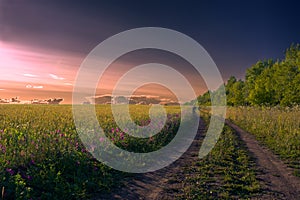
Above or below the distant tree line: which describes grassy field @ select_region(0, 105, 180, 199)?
below

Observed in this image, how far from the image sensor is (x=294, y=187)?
740cm

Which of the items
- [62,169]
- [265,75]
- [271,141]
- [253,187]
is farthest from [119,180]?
[265,75]

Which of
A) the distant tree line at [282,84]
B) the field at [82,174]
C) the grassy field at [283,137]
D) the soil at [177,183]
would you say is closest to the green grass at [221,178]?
the field at [82,174]

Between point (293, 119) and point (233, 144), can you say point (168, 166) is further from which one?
point (293, 119)

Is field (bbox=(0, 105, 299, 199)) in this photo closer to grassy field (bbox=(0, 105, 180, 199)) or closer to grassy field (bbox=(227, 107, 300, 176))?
grassy field (bbox=(0, 105, 180, 199))

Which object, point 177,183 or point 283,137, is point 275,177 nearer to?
point 177,183

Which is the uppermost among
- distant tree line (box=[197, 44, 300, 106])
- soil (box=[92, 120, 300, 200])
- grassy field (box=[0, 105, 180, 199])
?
distant tree line (box=[197, 44, 300, 106])

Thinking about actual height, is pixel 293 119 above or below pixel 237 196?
above

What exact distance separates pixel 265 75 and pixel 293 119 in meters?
28.9

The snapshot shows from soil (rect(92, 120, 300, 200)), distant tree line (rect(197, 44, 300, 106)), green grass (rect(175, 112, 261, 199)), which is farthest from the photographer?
distant tree line (rect(197, 44, 300, 106))

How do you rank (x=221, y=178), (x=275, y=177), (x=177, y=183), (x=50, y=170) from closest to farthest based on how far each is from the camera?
(x=50, y=170) → (x=177, y=183) → (x=221, y=178) → (x=275, y=177)

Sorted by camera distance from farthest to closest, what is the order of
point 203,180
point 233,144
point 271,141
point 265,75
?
point 265,75
point 271,141
point 233,144
point 203,180

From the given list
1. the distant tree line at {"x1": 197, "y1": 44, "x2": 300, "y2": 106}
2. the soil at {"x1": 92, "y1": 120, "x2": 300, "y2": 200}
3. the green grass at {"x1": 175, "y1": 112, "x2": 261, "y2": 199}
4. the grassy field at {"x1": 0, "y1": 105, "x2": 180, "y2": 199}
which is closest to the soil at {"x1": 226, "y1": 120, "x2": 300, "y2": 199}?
the soil at {"x1": 92, "y1": 120, "x2": 300, "y2": 200}

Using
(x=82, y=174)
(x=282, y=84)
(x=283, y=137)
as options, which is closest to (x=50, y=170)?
(x=82, y=174)
